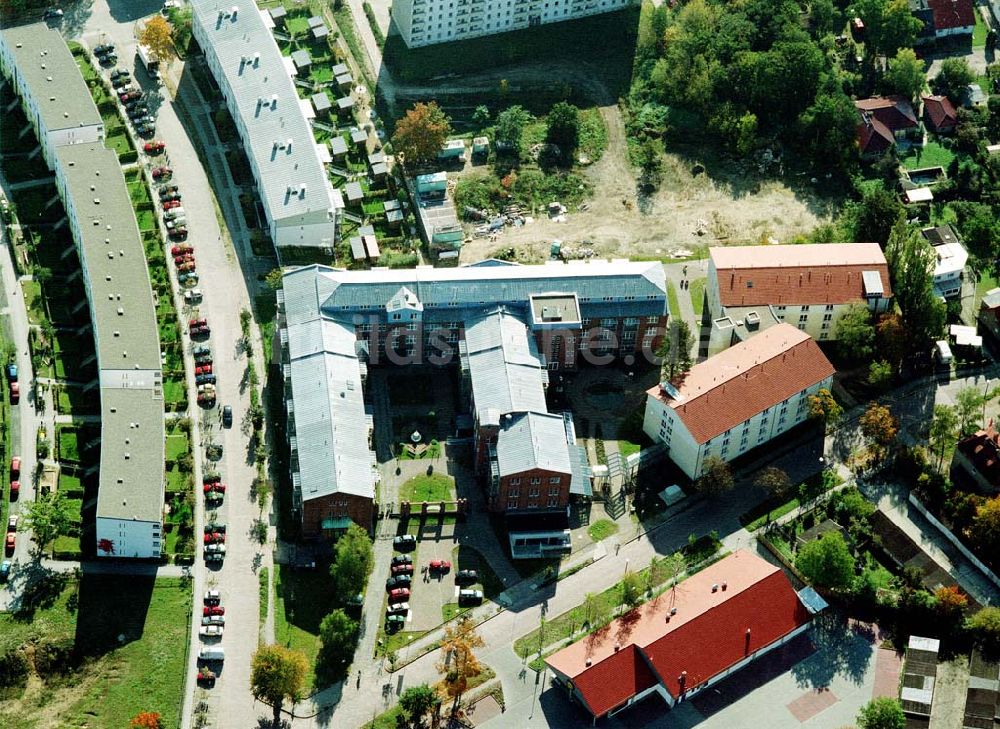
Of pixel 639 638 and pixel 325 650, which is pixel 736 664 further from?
pixel 325 650

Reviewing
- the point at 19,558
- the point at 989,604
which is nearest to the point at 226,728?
the point at 19,558

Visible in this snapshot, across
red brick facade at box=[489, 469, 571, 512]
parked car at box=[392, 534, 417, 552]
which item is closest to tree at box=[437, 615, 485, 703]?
parked car at box=[392, 534, 417, 552]

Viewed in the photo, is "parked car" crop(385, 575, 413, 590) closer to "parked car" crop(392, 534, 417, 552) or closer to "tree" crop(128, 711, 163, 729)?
"parked car" crop(392, 534, 417, 552)

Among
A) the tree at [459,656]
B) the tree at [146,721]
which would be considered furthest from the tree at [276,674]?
the tree at [459,656]

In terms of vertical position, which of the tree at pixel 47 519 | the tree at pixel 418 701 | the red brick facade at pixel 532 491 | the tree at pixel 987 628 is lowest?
the tree at pixel 987 628

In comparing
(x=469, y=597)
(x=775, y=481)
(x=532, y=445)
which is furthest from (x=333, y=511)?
(x=775, y=481)

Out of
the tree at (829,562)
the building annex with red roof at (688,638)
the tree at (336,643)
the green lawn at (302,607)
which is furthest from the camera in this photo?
the tree at (829,562)

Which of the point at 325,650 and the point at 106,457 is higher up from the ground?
the point at 106,457

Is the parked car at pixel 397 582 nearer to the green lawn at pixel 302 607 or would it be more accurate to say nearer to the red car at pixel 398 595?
the red car at pixel 398 595
